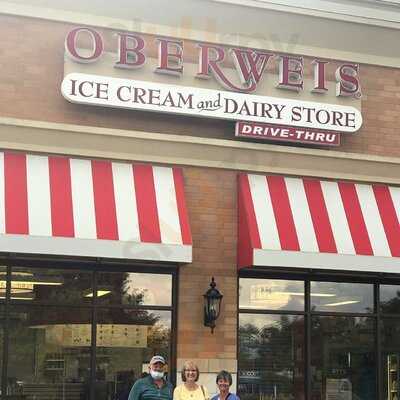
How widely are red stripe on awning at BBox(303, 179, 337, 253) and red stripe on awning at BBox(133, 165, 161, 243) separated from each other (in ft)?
7.25

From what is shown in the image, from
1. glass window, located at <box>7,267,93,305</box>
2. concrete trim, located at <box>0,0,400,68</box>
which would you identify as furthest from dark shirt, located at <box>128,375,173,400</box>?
concrete trim, located at <box>0,0,400,68</box>

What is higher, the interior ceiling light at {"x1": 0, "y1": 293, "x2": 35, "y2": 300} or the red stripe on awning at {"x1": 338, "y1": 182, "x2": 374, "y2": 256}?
the red stripe on awning at {"x1": 338, "y1": 182, "x2": 374, "y2": 256}

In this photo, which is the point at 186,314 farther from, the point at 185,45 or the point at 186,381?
the point at 185,45

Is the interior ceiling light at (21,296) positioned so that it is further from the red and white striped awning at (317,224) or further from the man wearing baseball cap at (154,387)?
the red and white striped awning at (317,224)

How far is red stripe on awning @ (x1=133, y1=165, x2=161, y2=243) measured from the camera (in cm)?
920

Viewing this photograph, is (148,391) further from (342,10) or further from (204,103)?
(342,10)

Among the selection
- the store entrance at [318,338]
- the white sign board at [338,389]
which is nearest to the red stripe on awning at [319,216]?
the store entrance at [318,338]

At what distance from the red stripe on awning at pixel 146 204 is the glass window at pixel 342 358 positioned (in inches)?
110

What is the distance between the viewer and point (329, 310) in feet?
A: 34.6

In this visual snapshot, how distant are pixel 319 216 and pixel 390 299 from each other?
185 centimetres

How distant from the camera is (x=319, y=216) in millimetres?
10164

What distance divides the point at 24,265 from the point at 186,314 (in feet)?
7.19

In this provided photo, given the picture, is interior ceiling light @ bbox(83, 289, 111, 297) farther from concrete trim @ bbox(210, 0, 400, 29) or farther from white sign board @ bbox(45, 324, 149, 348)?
concrete trim @ bbox(210, 0, 400, 29)

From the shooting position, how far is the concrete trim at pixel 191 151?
375 inches
